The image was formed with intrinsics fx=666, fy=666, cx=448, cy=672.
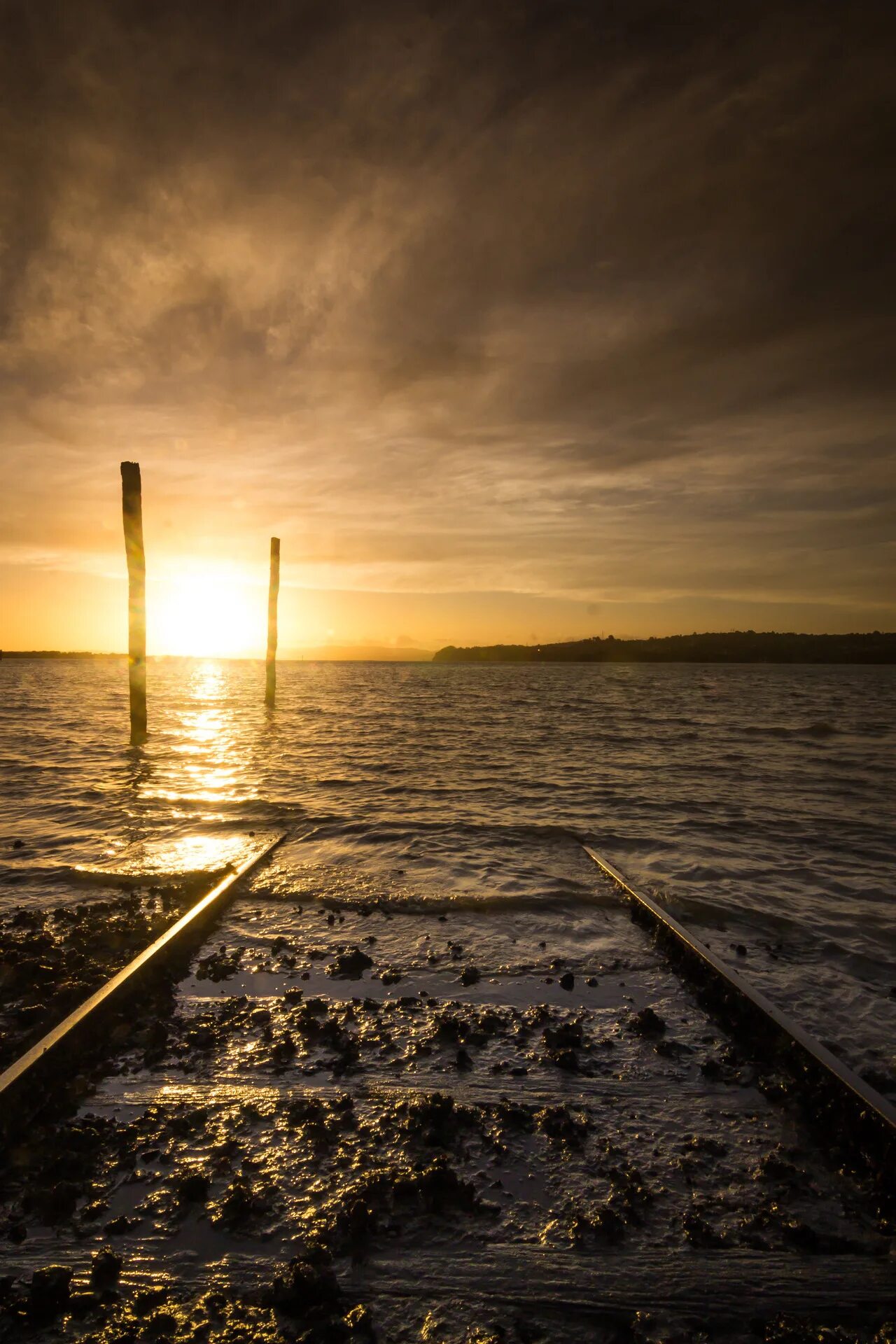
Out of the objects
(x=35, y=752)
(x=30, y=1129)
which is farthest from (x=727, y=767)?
(x=35, y=752)

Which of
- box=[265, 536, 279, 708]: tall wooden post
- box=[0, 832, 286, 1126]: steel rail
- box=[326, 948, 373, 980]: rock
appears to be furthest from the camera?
box=[265, 536, 279, 708]: tall wooden post

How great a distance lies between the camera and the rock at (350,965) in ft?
15.9

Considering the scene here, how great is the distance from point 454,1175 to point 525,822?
7.88 metres

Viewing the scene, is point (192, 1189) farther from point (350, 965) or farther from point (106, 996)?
point (350, 965)

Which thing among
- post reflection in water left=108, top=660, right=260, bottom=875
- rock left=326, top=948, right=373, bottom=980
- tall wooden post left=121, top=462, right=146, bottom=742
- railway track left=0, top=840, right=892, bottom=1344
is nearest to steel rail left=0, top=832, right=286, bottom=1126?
railway track left=0, top=840, right=892, bottom=1344

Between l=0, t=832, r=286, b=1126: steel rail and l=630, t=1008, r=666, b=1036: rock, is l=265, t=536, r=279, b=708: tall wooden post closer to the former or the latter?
l=0, t=832, r=286, b=1126: steel rail

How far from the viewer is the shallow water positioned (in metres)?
6.21

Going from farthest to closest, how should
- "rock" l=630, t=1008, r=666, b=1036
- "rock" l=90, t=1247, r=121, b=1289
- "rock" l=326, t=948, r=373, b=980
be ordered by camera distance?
"rock" l=326, t=948, r=373, b=980, "rock" l=630, t=1008, r=666, b=1036, "rock" l=90, t=1247, r=121, b=1289

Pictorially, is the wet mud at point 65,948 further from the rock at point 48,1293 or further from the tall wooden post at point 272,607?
the tall wooden post at point 272,607

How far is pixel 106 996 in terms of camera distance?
4023mm

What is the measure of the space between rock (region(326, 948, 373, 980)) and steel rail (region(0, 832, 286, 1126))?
1.19 m

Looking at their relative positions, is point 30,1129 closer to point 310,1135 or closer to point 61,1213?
point 61,1213

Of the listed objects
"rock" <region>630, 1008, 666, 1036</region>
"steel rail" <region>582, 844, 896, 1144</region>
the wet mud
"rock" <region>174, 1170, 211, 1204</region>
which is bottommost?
the wet mud

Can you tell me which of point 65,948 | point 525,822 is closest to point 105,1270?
point 65,948
